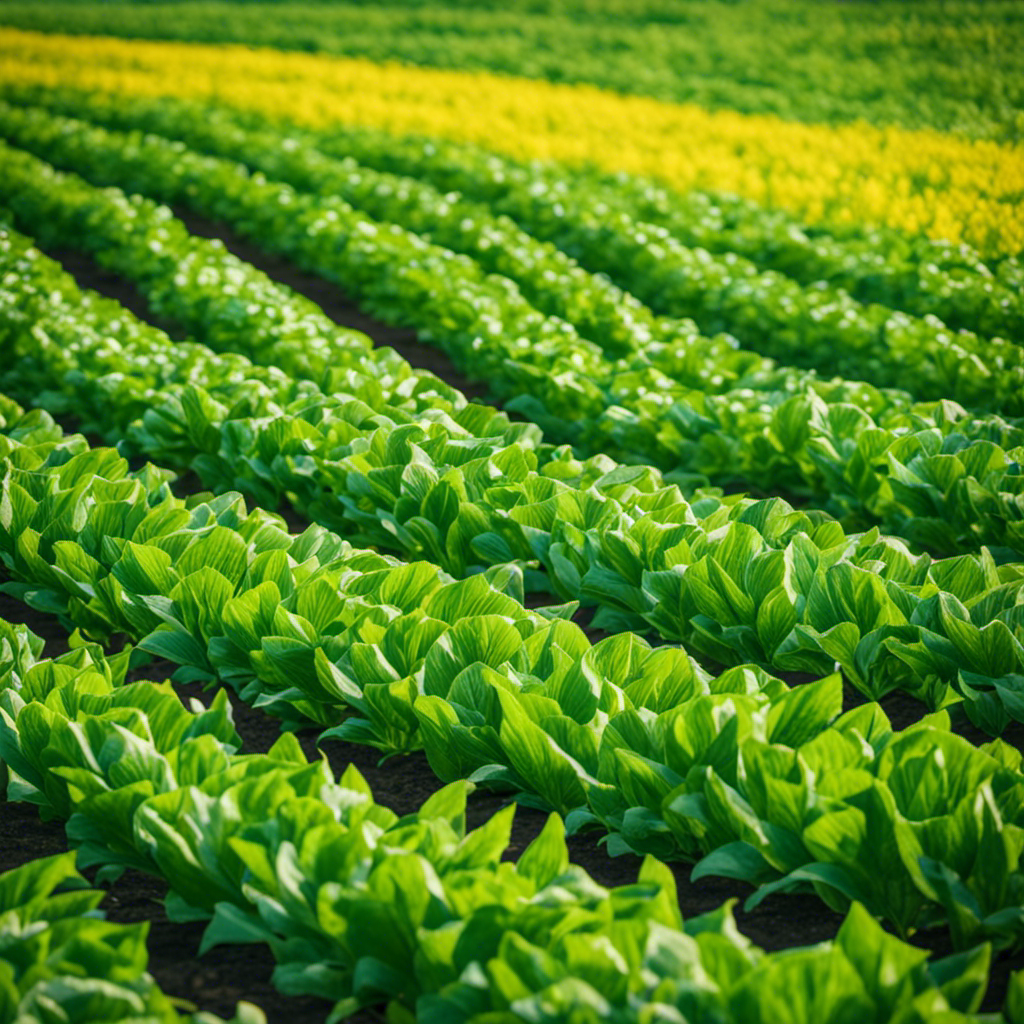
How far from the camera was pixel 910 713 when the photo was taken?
165 inches

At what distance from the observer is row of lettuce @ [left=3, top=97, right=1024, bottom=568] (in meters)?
5.43

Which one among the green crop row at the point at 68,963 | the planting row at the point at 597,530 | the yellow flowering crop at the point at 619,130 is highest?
the yellow flowering crop at the point at 619,130

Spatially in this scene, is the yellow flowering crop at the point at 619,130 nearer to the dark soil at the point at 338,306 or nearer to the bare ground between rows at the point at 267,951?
the dark soil at the point at 338,306

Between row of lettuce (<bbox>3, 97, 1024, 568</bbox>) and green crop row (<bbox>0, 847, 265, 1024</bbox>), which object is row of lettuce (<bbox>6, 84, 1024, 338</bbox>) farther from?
→ green crop row (<bbox>0, 847, 265, 1024</bbox>)

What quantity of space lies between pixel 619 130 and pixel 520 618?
13.6 meters

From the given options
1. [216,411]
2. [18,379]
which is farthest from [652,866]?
[18,379]

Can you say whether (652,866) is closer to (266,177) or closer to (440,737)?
(440,737)

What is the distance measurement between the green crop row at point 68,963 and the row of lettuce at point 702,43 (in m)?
15.2

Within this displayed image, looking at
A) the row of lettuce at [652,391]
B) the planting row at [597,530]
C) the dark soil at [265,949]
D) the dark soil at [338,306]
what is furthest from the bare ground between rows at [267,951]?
the dark soil at [338,306]

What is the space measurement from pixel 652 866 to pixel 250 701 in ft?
6.26

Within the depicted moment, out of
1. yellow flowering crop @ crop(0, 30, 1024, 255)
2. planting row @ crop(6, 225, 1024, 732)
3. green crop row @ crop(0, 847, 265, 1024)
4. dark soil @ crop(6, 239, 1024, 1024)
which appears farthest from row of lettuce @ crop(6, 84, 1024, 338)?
green crop row @ crop(0, 847, 265, 1024)

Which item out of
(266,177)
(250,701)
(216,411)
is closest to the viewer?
(250,701)

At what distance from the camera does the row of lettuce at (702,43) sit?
19.1m

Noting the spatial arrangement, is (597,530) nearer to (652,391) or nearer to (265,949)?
(265,949)
